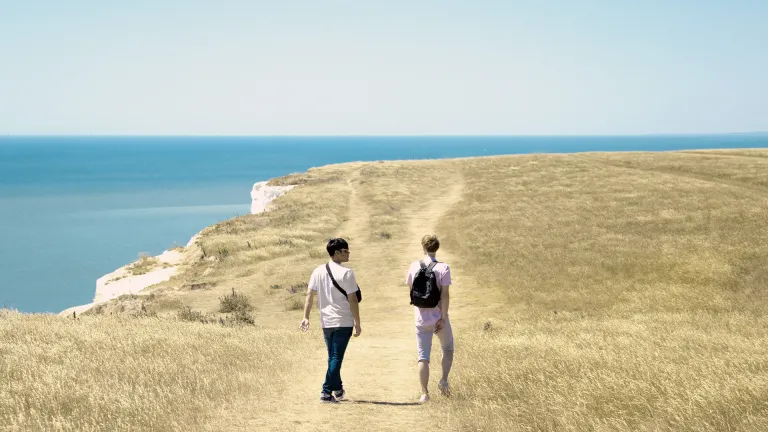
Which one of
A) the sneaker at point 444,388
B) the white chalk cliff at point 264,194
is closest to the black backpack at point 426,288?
the sneaker at point 444,388

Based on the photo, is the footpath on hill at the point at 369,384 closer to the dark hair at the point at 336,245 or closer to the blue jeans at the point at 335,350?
the blue jeans at the point at 335,350

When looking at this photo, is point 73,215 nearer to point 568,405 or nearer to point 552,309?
point 552,309

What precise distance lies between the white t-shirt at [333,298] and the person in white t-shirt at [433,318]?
99 centimetres

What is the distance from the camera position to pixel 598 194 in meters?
44.0

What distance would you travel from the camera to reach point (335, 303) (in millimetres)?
9844

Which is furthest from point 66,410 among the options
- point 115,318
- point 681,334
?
point 681,334

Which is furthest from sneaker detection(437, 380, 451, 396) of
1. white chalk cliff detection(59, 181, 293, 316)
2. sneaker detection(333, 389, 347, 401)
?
white chalk cliff detection(59, 181, 293, 316)

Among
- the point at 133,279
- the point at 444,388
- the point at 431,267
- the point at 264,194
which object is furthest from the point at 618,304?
the point at 264,194

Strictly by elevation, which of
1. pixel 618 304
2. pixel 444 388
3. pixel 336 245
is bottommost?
pixel 618 304

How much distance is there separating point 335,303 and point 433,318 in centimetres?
150

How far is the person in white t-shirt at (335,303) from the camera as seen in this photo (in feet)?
31.9

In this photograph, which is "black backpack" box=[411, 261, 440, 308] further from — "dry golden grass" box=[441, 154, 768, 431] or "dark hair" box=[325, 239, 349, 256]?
"dry golden grass" box=[441, 154, 768, 431]

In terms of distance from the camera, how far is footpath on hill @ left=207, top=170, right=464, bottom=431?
9.06m

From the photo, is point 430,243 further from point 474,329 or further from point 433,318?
point 474,329
